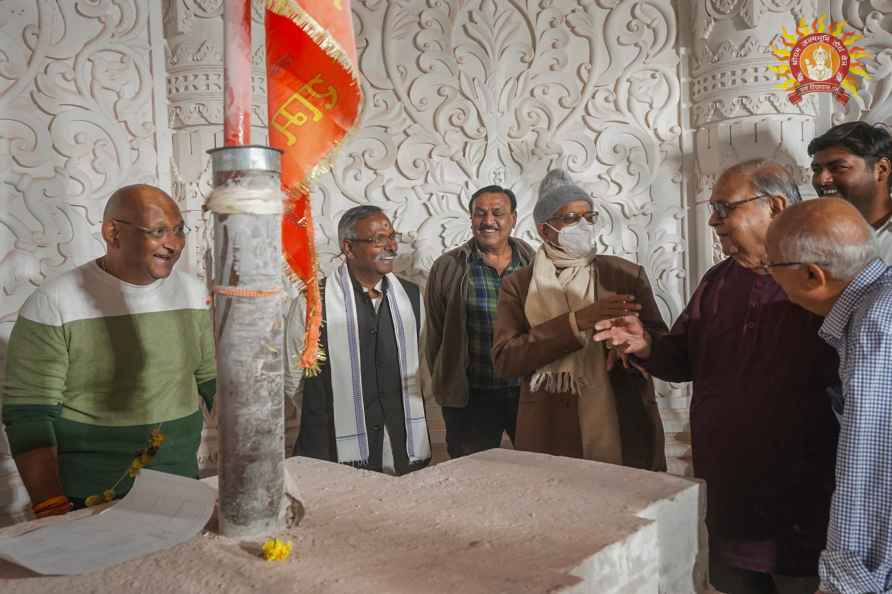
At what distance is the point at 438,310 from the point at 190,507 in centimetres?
198

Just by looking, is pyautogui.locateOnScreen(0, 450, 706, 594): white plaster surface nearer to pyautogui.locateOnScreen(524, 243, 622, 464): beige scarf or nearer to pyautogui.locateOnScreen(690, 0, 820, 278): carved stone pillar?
pyautogui.locateOnScreen(524, 243, 622, 464): beige scarf

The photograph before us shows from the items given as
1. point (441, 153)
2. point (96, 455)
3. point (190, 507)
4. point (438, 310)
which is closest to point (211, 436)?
point (438, 310)

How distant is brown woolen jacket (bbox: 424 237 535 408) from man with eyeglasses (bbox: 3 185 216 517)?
4.00 ft

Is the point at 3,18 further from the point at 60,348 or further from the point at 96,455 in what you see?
the point at 96,455

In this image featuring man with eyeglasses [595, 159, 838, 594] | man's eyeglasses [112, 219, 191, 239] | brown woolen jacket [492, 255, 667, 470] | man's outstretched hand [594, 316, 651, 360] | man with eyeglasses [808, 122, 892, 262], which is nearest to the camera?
man with eyeglasses [595, 159, 838, 594]

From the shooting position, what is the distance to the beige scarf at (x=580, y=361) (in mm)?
2383

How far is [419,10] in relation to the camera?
4.02m

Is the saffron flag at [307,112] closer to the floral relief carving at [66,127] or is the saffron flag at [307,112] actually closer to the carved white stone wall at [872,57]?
the floral relief carving at [66,127]

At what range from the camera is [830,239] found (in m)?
1.42

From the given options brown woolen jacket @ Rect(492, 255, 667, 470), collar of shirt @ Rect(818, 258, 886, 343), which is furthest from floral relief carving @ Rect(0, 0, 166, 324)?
collar of shirt @ Rect(818, 258, 886, 343)

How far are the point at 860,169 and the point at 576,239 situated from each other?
1119mm

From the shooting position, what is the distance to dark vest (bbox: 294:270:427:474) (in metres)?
2.94

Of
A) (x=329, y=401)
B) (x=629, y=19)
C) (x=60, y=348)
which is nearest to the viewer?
(x=60, y=348)

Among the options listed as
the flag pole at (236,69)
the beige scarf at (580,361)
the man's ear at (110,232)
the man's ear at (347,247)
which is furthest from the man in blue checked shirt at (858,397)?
the man's ear at (347,247)
